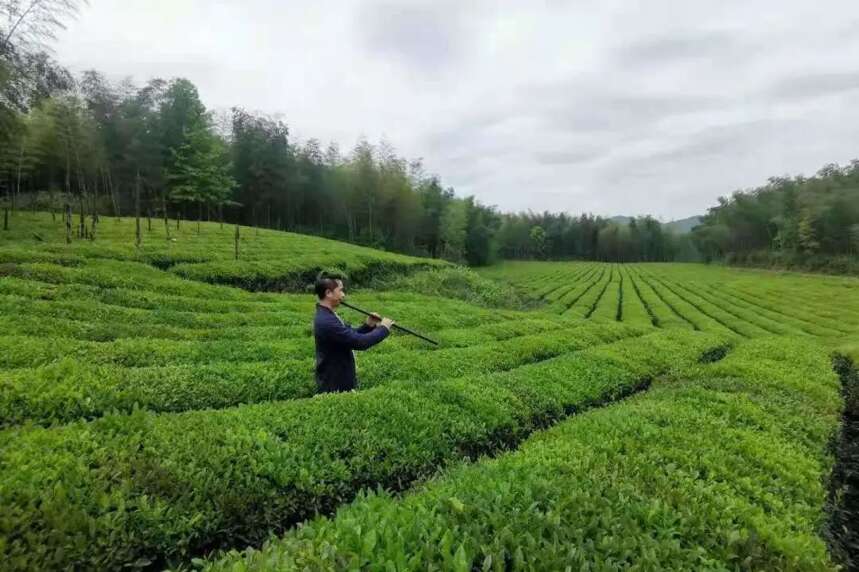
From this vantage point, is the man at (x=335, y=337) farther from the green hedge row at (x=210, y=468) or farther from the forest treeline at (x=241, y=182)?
the forest treeline at (x=241, y=182)

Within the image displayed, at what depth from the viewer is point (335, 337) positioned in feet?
23.1

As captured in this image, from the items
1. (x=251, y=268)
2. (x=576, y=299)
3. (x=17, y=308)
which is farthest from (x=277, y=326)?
(x=576, y=299)

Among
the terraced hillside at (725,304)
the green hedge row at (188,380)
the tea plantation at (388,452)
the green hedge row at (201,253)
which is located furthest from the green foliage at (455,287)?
the green hedge row at (188,380)

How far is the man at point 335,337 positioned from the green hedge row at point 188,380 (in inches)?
84.8

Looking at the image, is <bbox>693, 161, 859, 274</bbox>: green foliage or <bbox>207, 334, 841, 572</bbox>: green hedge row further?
<bbox>693, 161, 859, 274</bbox>: green foliage

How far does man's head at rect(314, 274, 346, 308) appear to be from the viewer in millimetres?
7191

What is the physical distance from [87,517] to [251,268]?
2297 centimetres

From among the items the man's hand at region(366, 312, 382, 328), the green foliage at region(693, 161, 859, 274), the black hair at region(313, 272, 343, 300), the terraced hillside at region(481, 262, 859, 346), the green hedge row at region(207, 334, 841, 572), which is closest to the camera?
the green hedge row at region(207, 334, 841, 572)

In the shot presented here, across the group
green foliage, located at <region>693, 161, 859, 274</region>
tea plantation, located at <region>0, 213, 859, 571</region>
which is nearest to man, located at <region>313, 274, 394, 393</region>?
tea plantation, located at <region>0, 213, 859, 571</region>

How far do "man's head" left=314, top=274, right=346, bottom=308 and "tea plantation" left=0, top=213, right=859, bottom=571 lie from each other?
1.46m

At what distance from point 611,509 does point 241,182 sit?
2569 inches

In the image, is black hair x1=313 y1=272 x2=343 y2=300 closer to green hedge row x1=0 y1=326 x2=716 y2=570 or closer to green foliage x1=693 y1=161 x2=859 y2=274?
green hedge row x1=0 y1=326 x2=716 y2=570

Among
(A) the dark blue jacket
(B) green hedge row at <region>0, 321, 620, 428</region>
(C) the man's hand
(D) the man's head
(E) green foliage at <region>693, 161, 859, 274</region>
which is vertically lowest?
(B) green hedge row at <region>0, 321, 620, 428</region>

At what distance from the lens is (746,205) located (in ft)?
324
